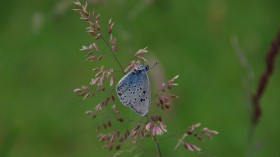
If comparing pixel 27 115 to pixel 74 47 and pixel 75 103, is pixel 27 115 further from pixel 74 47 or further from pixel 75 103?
pixel 74 47

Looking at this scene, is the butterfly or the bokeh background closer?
the butterfly

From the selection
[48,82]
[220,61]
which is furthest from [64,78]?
[220,61]

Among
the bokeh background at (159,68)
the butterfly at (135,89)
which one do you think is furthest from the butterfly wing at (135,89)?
the bokeh background at (159,68)

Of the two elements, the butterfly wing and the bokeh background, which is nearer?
the butterfly wing

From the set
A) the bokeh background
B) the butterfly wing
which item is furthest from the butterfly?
the bokeh background

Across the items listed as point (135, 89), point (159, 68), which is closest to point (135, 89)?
point (135, 89)

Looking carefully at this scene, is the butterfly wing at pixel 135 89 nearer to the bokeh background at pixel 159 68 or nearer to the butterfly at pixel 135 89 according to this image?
the butterfly at pixel 135 89

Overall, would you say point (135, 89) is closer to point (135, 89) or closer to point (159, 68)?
point (135, 89)

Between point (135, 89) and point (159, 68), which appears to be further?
point (159, 68)

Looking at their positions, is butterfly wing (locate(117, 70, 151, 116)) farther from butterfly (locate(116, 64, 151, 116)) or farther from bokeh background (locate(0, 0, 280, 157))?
bokeh background (locate(0, 0, 280, 157))
